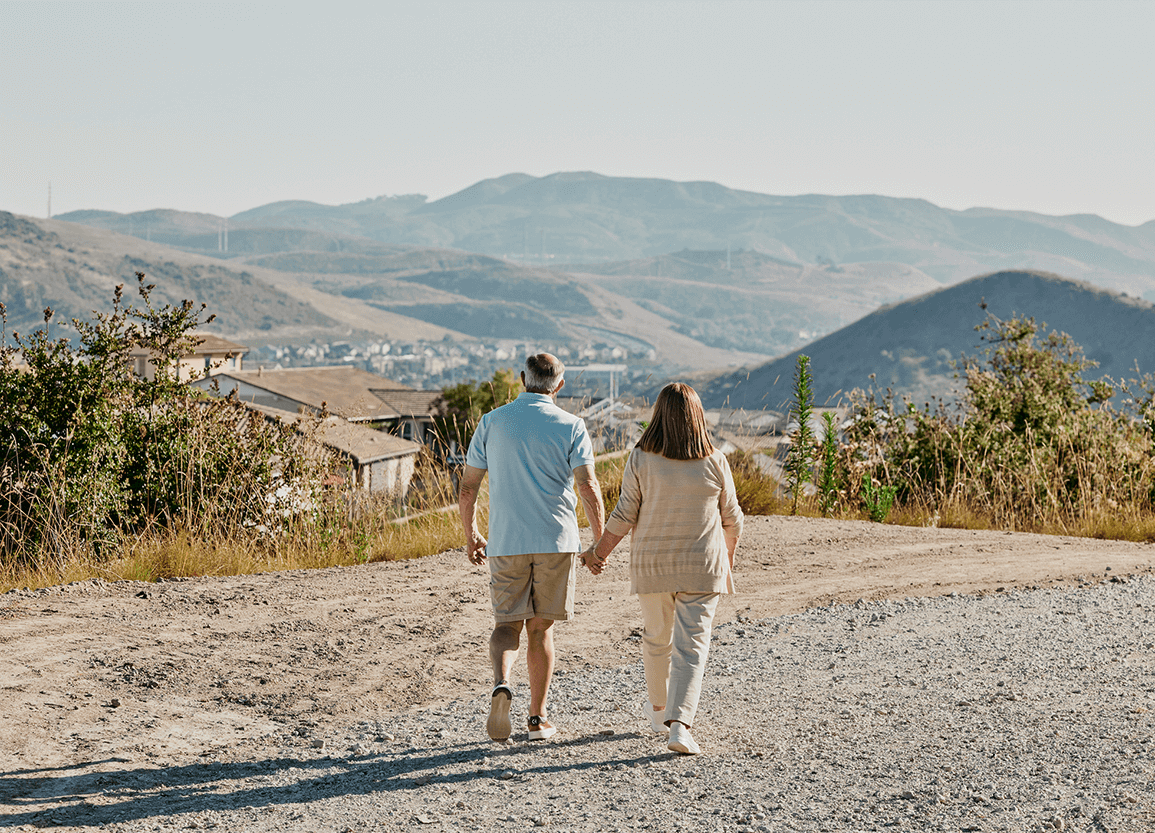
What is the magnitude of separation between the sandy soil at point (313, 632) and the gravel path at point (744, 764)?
26cm

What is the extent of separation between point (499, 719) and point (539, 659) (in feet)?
1.13

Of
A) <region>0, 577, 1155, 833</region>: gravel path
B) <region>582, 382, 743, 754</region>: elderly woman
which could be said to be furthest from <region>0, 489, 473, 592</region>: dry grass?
<region>582, 382, 743, 754</region>: elderly woman

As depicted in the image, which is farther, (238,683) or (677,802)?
(238,683)

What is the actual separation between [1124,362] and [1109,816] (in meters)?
177

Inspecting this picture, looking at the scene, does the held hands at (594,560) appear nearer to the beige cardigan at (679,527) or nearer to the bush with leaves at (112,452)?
the beige cardigan at (679,527)

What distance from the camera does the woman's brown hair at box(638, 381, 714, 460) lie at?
14.4ft

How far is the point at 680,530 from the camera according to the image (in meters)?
4.41

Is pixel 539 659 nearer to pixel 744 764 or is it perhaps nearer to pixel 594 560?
pixel 594 560

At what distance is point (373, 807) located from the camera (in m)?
3.85

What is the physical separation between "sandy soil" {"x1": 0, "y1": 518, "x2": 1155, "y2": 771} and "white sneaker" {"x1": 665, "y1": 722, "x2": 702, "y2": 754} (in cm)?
140

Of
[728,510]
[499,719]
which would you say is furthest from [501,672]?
[728,510]

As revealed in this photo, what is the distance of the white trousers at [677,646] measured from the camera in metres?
4.35

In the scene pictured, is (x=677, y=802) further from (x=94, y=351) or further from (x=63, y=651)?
(x=94, y=351)

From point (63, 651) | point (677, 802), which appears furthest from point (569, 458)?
point (63, 651)
